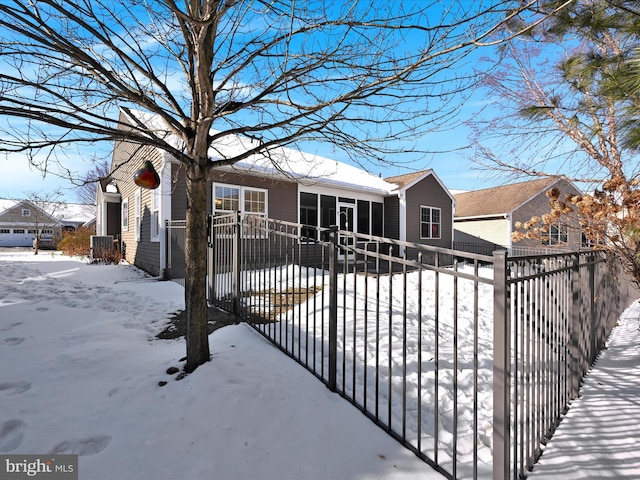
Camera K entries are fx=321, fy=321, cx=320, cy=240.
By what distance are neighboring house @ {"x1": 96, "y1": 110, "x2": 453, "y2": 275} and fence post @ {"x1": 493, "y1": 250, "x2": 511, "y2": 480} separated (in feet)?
15.7

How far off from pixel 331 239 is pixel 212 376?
5.45 ft

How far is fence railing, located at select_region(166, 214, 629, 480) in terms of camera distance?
201 cm

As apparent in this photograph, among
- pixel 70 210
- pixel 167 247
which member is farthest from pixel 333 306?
pixel 70 210

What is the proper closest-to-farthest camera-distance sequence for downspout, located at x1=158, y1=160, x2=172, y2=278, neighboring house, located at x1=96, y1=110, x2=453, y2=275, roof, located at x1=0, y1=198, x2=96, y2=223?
downspout, located at x1=158, y1=160, x2=172, y2=278
neighboring house, located at x1=96, y1=110, x2=453, y2=275
roof, located at x1=0, y1=198, x2=96, y2=223

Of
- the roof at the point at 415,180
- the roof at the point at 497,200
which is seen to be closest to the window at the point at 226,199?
the roof at the point at 415,180

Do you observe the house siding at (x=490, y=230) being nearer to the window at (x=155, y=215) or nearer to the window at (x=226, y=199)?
the window at (x=226, y=199)

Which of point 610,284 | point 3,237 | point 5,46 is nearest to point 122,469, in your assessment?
point 5,46

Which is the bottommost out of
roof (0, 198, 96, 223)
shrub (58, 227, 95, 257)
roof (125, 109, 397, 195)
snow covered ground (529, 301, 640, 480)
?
snow covered ground (529, 301, 640, 480)

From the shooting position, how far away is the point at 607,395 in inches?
131

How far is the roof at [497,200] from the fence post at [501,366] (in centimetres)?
1884

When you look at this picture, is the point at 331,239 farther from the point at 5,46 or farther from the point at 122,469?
the point at 5,46

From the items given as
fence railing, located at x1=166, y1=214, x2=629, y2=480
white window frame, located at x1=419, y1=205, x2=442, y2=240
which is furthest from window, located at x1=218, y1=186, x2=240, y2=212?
white window frame, located at x1=419, y1=205, x2=442, y2=240

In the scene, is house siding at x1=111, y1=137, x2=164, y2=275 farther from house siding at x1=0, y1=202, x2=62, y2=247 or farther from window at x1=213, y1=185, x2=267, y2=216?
house siding at x1=0, y1=202, x2=62, y2=247

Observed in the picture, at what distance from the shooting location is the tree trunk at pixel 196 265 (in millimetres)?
3174
